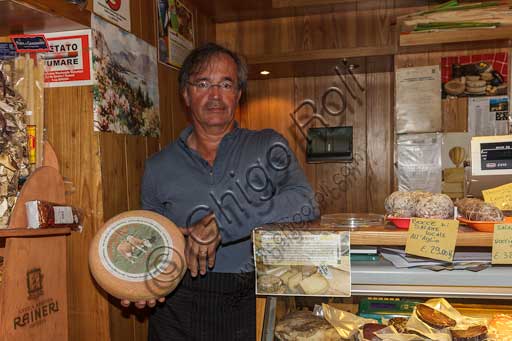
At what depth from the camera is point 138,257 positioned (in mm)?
1072

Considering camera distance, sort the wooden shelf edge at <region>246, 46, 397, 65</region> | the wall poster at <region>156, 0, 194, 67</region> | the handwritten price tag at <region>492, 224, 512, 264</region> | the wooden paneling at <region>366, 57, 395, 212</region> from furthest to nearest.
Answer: the wooden paneling at <region>366, 57, 395, 212</region> < the wooden shelf edge at <region>246, 46, 397, 65</region> < the wall poster at <region>156, 0, 194, 67</region> < the handwritten price tag at <region>492, 224, 512, 264</region>

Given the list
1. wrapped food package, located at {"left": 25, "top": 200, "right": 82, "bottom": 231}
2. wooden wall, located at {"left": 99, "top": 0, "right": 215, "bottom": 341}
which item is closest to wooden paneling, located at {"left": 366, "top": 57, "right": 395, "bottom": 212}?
wooden wall, located at {"left": 99, "top": 0, "right": 215, "bottom": 341}

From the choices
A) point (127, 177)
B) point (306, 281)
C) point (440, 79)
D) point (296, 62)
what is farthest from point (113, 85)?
point (440, 79)

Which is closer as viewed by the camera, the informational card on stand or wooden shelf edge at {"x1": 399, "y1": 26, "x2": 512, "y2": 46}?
the informational card on stand

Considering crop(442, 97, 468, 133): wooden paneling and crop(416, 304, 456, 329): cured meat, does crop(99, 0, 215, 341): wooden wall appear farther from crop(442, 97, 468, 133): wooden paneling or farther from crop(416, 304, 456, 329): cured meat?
crop(442, 97, 468, 133): wooden paneling

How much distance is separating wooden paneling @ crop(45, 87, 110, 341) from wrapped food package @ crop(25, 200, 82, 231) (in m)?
0.08

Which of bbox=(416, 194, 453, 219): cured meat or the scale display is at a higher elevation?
the scale display

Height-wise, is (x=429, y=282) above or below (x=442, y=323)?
above

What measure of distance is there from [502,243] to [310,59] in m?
1.95

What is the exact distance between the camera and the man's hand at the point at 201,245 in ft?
3.60

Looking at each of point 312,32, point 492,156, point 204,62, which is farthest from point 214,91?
point 312,32

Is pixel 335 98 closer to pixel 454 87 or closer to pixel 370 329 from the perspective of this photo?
pixel 454 87

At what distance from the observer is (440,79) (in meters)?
2.62

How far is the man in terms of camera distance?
1.38 m
